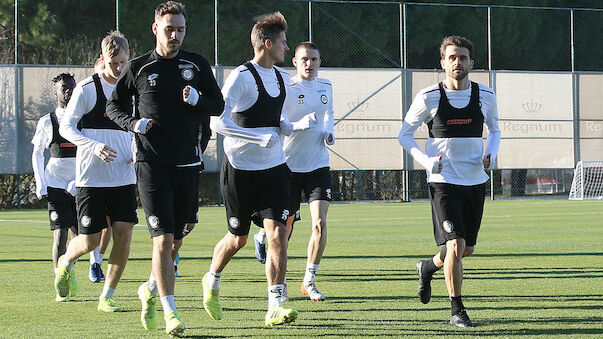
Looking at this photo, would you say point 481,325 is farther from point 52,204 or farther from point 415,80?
point 415,80

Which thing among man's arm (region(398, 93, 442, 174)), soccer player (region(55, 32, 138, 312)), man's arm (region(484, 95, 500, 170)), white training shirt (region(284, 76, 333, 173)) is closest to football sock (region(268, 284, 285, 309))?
man's arm (region(398, 93, 442, 174))

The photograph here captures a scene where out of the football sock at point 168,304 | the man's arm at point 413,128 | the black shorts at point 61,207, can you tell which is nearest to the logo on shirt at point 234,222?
the football sock at point 168,304

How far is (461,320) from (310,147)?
309 centimetres

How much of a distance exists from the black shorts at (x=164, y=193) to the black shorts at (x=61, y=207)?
3.52 m

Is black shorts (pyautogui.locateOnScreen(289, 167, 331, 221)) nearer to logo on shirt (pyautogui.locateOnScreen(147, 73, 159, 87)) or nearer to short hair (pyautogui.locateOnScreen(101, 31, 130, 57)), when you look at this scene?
short hair (pyautogui.locateOnScreen(101, 31, 130, 57))

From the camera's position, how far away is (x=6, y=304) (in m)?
8.56

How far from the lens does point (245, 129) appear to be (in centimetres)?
716

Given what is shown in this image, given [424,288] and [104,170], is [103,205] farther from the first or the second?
[424,288]

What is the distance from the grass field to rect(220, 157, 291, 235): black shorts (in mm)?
767

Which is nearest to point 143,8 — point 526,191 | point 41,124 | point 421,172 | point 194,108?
point 421,172

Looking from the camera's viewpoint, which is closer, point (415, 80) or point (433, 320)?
point (433, 320)

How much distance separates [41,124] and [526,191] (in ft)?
95.8

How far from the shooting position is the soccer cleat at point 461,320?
6.87 m

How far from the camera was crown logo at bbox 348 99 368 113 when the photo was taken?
31.3m
